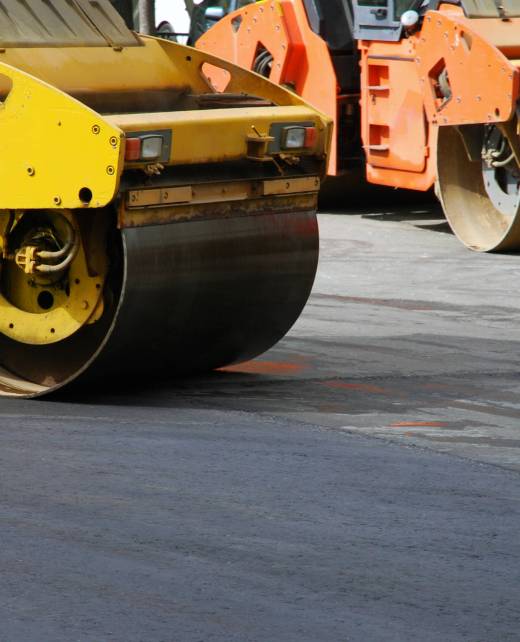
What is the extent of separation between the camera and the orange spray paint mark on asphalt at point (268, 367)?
339 inches

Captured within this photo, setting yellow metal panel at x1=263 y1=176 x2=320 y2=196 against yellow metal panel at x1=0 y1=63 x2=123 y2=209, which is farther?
yellow metal panel at x1=263 y1=176 x2=320 y2=196

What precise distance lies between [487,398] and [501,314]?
2856mm

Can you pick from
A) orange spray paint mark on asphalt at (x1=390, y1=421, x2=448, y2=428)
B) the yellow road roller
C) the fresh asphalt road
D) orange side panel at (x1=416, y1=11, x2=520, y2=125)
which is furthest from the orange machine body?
orange spray paint mark on asphalt at (x1=390, y1=421, x2=448, y2=428)

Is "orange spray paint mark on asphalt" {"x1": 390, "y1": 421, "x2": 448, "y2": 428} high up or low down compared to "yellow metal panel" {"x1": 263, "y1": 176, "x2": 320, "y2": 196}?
down

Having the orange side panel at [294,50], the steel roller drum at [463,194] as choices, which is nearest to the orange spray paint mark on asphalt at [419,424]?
the steel roller drum at [463,194]

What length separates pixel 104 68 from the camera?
8133mm

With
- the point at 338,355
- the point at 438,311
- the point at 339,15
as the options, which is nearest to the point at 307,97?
the point at 339,15

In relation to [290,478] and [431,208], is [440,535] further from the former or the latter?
[431,208]

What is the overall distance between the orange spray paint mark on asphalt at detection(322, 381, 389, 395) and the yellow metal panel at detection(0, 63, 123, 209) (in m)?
1.78

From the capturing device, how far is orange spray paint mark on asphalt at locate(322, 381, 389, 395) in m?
8.15

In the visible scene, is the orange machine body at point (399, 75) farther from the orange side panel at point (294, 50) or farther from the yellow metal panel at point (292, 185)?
the yellow metal panel at point (292, 185)

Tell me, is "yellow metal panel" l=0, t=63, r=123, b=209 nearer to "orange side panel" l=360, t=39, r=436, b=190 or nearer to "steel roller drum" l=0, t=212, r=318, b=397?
"steel roller drum" l=0, t=212, r=318, b=397

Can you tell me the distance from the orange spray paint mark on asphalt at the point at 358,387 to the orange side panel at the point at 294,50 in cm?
724

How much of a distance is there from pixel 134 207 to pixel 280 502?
181 cm
